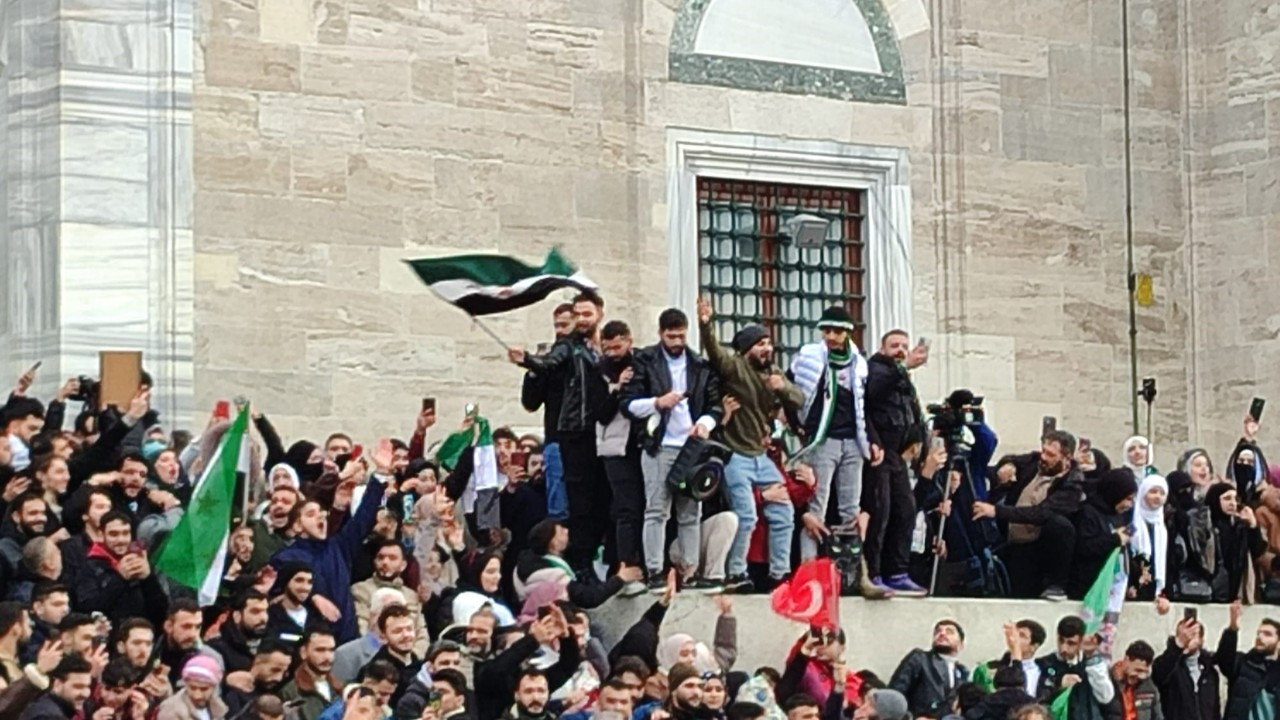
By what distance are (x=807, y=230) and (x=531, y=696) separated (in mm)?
9193

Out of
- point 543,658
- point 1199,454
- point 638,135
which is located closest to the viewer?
point 543,658

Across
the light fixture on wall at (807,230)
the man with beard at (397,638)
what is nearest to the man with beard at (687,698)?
the man with beard at (397,638)

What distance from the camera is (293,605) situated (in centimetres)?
2117

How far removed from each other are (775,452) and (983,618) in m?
1.72

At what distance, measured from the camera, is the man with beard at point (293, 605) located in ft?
69.2

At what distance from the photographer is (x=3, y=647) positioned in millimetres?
19297

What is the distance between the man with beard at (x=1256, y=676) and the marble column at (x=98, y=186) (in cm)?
733

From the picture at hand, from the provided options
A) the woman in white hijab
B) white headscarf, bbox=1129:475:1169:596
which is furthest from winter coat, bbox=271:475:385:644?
the woman in white hijab

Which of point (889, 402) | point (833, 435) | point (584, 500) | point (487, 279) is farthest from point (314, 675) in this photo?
point (889, 402)

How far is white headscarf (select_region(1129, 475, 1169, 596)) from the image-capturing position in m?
25.5

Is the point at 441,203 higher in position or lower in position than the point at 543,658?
higher

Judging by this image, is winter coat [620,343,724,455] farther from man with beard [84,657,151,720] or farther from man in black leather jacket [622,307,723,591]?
man with beard [84,657,151,720]

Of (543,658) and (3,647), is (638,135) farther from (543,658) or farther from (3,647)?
(3,647)

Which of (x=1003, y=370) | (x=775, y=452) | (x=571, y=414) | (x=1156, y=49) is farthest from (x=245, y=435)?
(x=1156, y=49)
